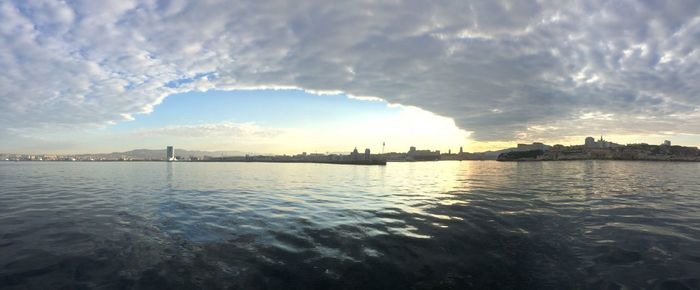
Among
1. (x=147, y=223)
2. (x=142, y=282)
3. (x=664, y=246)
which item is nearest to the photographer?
(x=142, y=282)

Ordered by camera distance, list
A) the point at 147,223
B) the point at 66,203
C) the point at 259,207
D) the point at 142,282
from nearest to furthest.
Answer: the point at 142,282, the point at 147,223, the point at 259,207, the point at 66,203

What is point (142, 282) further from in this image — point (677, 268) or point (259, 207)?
point (677, 268)

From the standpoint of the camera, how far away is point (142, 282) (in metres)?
9.13

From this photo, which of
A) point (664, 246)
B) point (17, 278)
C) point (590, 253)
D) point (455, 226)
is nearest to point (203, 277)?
point (17, 278)

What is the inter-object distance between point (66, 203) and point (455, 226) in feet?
86.9

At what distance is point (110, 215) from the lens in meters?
19.4

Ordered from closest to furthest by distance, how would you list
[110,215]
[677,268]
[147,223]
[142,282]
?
[142,282] < [677,268] < [147,223] < [110,215]

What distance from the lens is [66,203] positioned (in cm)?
2448

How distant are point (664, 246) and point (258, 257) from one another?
1474 cm

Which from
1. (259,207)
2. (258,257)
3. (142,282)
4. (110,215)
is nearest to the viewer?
(142,282)

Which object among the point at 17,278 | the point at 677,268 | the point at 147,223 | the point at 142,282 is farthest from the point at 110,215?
the point at 677,268

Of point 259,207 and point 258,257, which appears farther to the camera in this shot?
point 259,207

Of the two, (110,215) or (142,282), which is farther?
(110,215)

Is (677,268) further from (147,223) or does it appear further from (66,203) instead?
(66,203)
